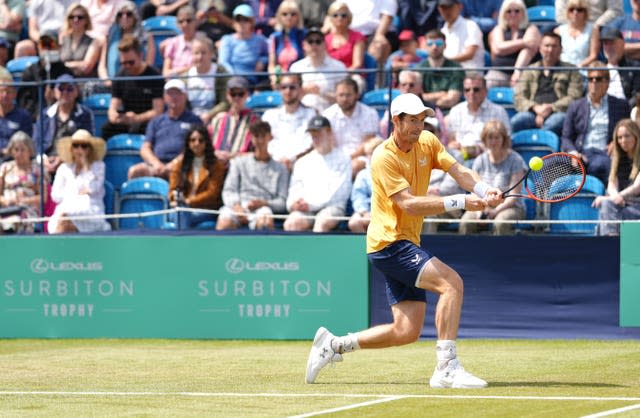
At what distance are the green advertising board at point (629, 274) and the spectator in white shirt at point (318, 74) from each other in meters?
3.90

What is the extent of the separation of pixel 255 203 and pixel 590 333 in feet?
14.4

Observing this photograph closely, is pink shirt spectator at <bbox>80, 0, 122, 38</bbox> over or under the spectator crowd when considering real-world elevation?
over

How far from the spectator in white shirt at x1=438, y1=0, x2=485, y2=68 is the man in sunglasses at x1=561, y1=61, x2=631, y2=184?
3.07 metres

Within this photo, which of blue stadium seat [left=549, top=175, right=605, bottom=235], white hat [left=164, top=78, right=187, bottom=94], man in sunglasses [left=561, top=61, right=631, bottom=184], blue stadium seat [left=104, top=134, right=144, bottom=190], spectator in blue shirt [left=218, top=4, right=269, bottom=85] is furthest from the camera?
spectator in blue shirt [left=218, top=4, right=269, bottom=85]

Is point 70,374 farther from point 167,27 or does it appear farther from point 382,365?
point 167,27

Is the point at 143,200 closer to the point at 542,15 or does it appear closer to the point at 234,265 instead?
the point at 234,265

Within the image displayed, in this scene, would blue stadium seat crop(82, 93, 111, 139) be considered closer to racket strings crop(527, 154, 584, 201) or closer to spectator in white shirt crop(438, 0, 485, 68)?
spectator in white shirt crop(438, 0, 485, 68)

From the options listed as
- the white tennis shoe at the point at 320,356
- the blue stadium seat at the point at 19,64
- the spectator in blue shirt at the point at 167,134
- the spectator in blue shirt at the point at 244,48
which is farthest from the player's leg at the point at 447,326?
the blue stadium seat at the point at 19,64

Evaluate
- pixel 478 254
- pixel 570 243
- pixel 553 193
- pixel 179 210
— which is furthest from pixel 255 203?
pixel 553 193

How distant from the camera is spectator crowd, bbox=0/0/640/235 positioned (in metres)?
14.9

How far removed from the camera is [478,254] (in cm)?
1492

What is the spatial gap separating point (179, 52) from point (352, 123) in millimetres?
4876

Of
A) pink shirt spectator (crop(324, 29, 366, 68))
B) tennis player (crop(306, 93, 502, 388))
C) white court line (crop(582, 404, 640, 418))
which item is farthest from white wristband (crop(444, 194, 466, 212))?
pink shirt spectator (crop(324, 29, 366, 68))

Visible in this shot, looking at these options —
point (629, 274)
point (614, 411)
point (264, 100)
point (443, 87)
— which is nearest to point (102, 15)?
Result: point (264, 100)
